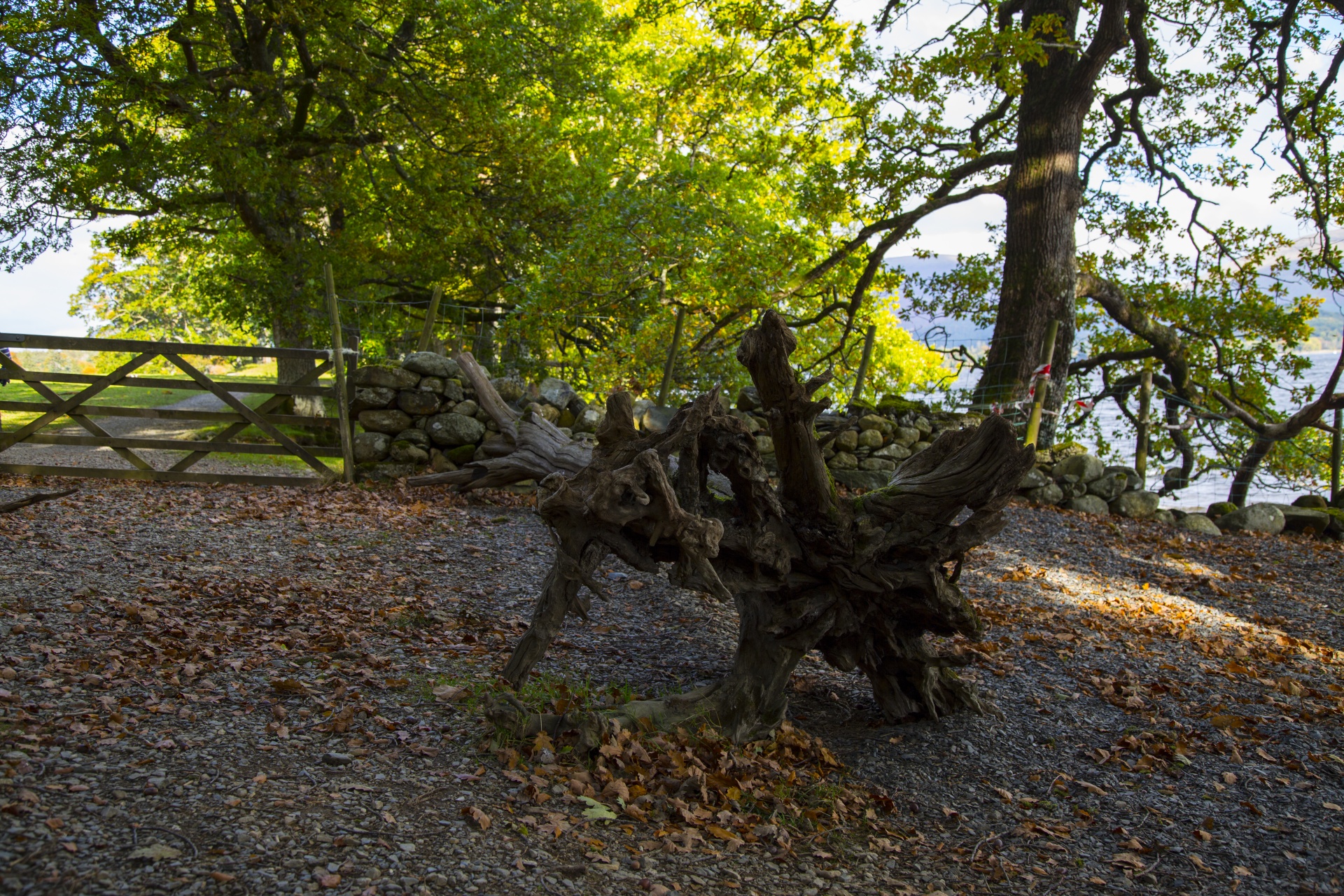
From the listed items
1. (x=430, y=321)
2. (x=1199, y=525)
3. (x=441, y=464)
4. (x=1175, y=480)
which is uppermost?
(x=430, y=321)

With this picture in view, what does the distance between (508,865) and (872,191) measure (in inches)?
526

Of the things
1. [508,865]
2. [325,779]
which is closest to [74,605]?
[325,779]

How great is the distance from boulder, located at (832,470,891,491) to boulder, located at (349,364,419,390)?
5.35 metres

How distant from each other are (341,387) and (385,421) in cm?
73

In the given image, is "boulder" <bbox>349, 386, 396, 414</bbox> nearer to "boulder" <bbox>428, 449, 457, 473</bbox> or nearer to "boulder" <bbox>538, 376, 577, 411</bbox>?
"boulder" <bbox>428, 449, 457, 473</bbox>

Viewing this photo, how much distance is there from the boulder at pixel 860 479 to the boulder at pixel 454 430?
14.6 feet

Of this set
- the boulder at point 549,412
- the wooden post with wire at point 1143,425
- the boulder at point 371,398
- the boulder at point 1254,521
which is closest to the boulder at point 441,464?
the boulder at point 371,398

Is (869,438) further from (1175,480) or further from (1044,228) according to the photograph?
(1175,480)

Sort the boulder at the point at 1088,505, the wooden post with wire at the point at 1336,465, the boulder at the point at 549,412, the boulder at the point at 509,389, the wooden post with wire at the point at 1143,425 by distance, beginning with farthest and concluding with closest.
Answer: the wooden post with wire at the point at 1336,465 < the wooden post with wire at the point at 1143,425 < the boulder at the point at 1088,505 < the boulder at the point at 509,389 < the boulder at the point at 549,412

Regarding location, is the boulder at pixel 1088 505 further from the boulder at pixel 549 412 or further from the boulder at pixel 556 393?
the boulder at pixel 556 393

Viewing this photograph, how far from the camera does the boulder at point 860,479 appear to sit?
36.8ft

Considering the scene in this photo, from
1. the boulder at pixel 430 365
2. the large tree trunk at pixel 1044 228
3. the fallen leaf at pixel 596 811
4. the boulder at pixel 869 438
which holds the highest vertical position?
the large tree trunk at pixel 1044 228

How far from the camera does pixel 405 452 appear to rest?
1090cm

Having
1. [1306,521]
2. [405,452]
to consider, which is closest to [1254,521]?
[1306,521]
